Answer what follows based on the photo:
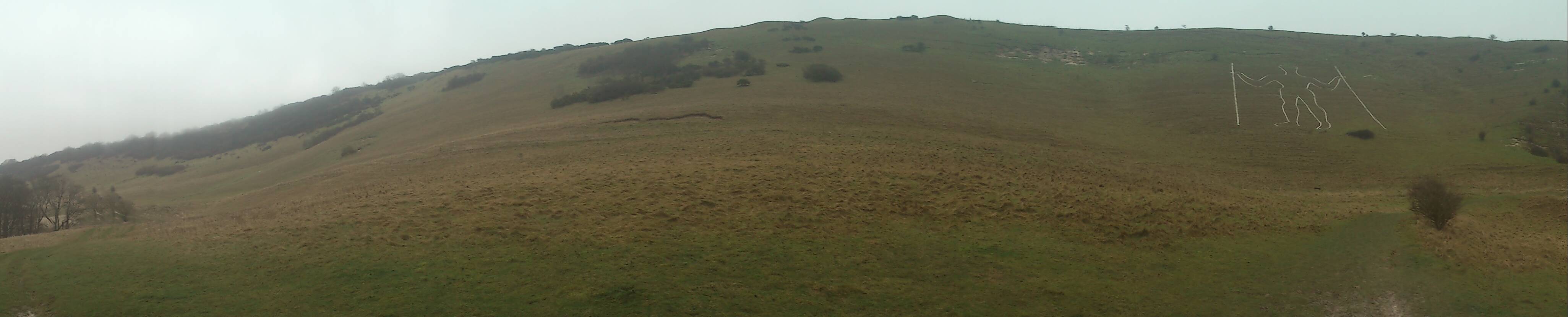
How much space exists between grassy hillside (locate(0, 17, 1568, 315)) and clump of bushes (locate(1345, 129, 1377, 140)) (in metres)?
0.69

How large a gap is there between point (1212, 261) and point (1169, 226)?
3.73m

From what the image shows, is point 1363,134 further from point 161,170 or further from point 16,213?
point 161,170

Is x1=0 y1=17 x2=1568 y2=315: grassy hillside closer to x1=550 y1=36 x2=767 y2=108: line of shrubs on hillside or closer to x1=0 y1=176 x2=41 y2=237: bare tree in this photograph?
x1=550 y1=36 x2=767 y2=108: line of shrubs on hillside

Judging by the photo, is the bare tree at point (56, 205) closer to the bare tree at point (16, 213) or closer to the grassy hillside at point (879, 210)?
the bare tree at point (16, 213)

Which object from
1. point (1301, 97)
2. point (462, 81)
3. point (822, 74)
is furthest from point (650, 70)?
point (1301, 97)

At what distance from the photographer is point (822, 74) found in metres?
62.1

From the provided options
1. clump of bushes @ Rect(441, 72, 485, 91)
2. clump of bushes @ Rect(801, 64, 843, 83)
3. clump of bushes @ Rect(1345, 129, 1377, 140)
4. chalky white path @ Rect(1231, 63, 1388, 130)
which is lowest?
clump of bushes @ Rect(1345, 129, 1377, 140)

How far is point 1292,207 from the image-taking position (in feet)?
102

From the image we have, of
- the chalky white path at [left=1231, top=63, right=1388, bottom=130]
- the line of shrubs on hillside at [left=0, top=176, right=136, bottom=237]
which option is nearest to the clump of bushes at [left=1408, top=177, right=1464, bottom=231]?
the chalky white path at [left=1231, top=63, right=1388, bottom=130]

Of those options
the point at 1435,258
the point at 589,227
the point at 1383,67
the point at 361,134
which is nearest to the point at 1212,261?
the point at 1435,258

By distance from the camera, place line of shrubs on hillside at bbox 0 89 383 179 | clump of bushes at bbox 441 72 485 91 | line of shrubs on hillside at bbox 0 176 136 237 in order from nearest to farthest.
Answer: line of shrubs on hillside at bbox 0 176 136 237
line of shrubs on hillside at bbox 0 89 383 179
clump of bushes at bbox 441 72 485 91

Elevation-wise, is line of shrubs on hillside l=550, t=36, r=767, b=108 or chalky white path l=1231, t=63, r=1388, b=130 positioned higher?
line of shrubs on hillside l=550, t=36, r=767, b=108

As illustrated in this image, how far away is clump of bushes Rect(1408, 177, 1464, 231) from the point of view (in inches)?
1019

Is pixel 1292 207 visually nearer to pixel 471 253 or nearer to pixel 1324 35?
pixel 471 253
